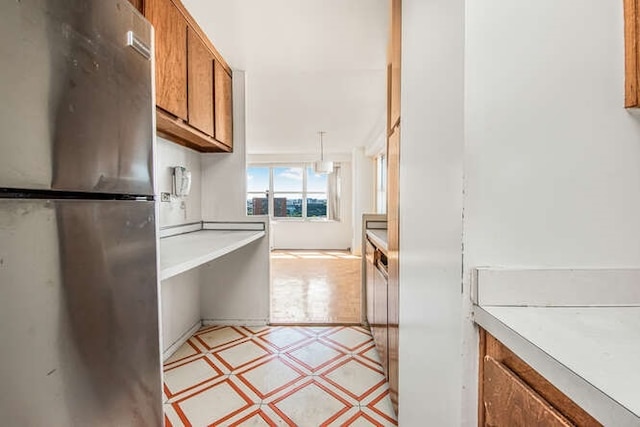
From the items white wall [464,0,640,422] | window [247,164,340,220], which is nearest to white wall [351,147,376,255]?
window [247,164,340,220]

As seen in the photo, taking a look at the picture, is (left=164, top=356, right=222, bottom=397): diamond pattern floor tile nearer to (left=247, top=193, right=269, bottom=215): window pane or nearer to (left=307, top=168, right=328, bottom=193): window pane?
(left=247, top=193, right=269, bottom=215): window pane

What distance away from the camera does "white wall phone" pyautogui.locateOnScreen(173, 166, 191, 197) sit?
2.24 meters

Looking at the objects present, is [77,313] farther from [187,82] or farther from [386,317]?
[187,82]

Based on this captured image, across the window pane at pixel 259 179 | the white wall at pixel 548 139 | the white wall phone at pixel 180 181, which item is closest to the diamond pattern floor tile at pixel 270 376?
the white wall phone at pixel 180 181

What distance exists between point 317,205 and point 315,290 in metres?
3.86

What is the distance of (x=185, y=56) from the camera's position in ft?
5.87

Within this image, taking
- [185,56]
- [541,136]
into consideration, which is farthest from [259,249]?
[541,136]

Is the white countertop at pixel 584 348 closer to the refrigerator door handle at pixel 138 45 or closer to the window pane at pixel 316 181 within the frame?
the refrigerator door handle at pixel 138 45

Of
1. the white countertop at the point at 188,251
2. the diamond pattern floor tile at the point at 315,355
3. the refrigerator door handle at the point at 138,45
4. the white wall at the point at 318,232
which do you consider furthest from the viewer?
the white wall at the point at 318,232

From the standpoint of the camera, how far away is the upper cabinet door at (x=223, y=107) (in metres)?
2.34

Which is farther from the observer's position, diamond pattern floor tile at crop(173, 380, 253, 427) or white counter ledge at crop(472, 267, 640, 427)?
diamond pattern floor tile at crop(173, 380, 253, 427)

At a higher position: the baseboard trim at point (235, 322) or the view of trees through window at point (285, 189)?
the view of trees through window at point (285, 189)

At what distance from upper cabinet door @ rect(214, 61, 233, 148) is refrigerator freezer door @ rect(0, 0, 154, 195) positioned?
1.46m

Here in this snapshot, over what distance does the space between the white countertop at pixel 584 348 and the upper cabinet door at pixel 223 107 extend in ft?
7.45
